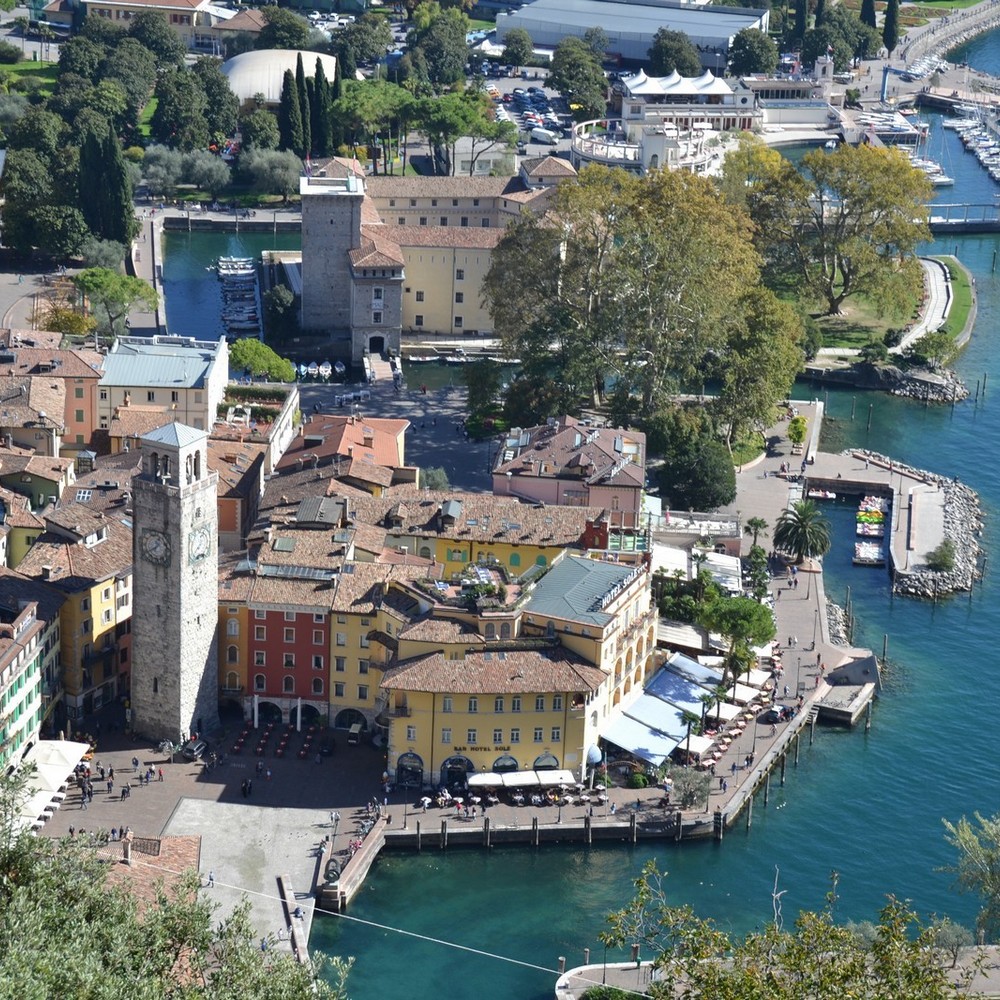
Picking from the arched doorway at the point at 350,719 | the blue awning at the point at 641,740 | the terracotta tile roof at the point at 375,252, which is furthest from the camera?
the terracotta tile roof at the point at 375,252

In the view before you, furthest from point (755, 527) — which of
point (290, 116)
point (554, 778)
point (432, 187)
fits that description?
point (290, 116)

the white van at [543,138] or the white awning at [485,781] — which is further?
the white van at [543,138]

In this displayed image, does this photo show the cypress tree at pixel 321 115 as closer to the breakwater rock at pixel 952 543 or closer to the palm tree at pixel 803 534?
the breakwater rock at pixel 952 543

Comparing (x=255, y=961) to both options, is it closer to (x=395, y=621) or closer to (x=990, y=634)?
(x=395, y=621)

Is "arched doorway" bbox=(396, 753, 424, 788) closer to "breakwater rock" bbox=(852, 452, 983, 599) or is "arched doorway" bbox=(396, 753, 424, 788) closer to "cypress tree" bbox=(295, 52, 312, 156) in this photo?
"breakwater rock" bbox=(852, 452, 983, 599)

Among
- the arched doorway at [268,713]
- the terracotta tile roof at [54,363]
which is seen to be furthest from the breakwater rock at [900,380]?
the arched doorway at [268,713]

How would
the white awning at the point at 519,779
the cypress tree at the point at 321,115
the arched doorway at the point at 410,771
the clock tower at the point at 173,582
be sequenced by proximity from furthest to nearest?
the cypress tree at the point at 321,115 → the arched doorway at the point at 410,771 → the white awning at the point at 519,779 → the clock tower at the point at 173,582
